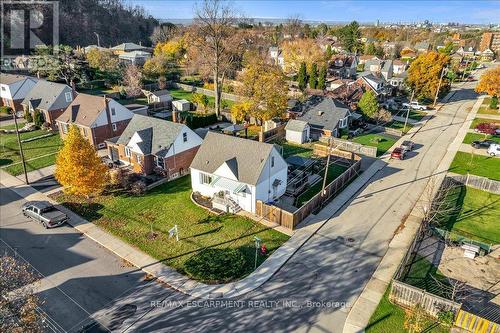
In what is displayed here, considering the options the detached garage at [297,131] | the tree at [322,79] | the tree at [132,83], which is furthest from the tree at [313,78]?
the tree at [132,83]

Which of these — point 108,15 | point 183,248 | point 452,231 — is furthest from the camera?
point 108,15

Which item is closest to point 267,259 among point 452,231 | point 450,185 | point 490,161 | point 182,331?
point 182,331

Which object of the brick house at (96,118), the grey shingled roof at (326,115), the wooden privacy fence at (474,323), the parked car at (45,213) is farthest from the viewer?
the grey shingled roof at (326,115)

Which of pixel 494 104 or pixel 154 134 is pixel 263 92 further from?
pixel 494 104

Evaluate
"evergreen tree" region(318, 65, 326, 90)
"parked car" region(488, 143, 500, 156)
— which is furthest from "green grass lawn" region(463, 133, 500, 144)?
"evergreen tree" region(318, 65, 326, 90)

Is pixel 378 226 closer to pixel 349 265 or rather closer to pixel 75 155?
pixel 349 265

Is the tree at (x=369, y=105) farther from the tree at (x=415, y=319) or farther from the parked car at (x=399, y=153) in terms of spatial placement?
the tree at (x=415, y=319)

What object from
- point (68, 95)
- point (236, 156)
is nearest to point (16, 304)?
point (236, 156)
